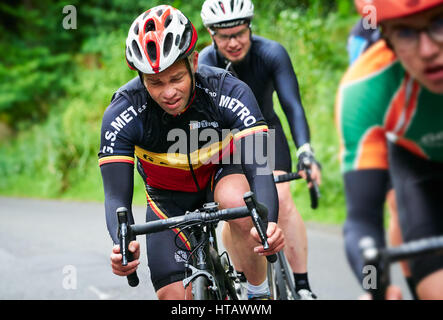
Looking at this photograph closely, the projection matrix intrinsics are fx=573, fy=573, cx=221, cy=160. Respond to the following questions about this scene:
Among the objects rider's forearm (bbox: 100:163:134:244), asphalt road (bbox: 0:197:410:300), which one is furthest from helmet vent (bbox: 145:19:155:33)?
asphalt road (bbox: 0:197:410:300)

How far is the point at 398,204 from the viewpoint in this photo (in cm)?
232

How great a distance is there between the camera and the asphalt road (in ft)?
19.9

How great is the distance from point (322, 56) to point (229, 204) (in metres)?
7.99

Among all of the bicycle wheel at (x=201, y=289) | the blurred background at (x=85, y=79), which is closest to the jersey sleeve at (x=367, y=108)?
the bicycle wheel at (x=201, y=289)

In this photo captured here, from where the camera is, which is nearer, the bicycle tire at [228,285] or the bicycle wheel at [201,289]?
the bicycle wheel at [201,289]

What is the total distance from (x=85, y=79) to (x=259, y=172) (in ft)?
59.4

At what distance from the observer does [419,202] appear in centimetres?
222

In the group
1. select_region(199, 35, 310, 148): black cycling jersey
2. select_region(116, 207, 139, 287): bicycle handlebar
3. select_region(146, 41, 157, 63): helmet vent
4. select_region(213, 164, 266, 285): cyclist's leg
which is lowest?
select_region(116, 207, 139, 287): bicycle handlebar

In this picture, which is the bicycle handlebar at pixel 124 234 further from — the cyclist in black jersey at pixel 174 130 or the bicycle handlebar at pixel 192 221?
the cyclist in black jersey at pixel 174 130

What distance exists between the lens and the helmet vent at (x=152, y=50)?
121 inches

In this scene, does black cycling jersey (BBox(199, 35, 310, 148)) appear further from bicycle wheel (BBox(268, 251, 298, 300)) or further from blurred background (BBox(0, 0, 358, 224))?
blurred background (BBox(0, 0, 358, 224))

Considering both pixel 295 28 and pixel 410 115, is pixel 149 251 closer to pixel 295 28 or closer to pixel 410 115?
pixel 410 115

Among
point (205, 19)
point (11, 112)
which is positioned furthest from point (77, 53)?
point (205, 19)

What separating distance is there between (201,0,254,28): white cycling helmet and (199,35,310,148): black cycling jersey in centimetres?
24
